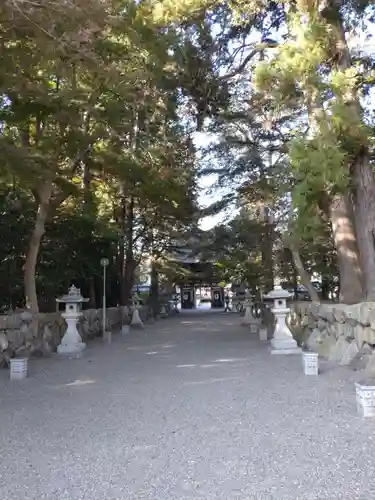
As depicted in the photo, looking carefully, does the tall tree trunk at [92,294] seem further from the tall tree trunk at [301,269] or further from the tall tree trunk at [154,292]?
the tall tree trunk at [301,269]

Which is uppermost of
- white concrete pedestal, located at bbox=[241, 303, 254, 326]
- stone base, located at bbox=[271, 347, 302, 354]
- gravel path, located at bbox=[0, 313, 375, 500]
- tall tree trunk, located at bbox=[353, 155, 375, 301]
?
tall tree trunk, located at bbox=[353, 155, 375, 301]

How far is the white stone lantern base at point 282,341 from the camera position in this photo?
8.59m

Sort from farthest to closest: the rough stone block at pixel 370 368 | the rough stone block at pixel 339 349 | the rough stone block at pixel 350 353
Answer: the rough stone block at pixel 339 349
the rough stone block at pixel 350 353
the rough stone block at pixel 370 368

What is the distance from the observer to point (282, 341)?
8703 millimetres

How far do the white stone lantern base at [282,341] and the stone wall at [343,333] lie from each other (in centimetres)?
38

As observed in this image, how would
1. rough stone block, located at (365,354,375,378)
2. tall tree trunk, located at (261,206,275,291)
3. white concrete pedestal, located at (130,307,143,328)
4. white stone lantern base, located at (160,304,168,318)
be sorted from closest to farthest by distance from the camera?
rough stone block, located at (365,354,375,378)
tall tree trunk, located at (261,206,275,291)
white concrete pedestal, located at (130,307,143,328)
white stone lantern base, located at (160,304,168,318)

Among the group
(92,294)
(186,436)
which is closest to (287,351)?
(186,436)

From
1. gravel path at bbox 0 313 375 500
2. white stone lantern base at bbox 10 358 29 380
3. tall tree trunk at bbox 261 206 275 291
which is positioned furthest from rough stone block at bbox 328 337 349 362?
tall tree trunk at bbox 261 206 275 291

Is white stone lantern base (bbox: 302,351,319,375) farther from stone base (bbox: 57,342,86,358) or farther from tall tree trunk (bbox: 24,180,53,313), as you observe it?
tall tree trunk (bbox: 24,180,53,313)

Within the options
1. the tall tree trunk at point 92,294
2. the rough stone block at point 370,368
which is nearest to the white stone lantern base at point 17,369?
the rough stone block at point 370,368

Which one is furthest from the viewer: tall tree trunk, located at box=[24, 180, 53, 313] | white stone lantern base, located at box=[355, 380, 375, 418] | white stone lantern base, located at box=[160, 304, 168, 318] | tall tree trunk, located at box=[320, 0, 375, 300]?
white stone lantern base, located at box=[160, 304, 168, 318]

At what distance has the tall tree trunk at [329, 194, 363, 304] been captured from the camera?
9.22 m

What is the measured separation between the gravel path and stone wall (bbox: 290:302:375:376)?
1.48 feet

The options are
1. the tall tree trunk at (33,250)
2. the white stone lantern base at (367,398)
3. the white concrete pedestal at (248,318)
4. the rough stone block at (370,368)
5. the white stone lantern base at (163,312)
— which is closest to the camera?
the white stone lantern base at (367,398)
